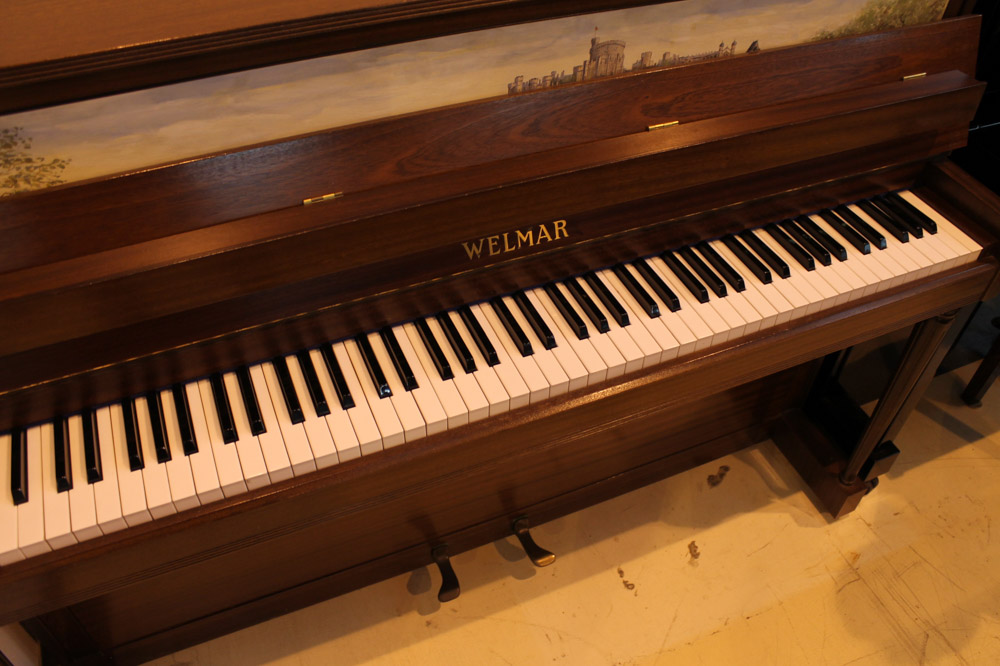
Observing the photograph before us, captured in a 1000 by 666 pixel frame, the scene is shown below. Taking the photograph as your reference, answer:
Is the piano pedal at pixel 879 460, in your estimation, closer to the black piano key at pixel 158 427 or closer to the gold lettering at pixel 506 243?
the gold lettering at pixel 506 243

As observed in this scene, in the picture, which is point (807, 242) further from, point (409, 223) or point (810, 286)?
point (409, 223)

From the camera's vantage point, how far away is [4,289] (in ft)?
3.90

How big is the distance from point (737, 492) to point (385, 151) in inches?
64.2

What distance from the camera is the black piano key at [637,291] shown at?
5.08 ft

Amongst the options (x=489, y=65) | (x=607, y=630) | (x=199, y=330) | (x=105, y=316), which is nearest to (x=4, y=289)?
(x=105, y=316)

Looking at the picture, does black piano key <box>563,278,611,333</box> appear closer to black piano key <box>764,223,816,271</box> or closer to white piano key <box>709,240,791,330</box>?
white piano key <box>709,240,791,330</box>

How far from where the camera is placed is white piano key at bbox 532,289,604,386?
4.80 ft

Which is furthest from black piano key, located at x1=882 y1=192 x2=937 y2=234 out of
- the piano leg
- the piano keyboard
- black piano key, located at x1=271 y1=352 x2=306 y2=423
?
black piano key, located at x1=271 y1=352 x2=306 y2=423

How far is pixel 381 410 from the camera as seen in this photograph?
54.4 inches

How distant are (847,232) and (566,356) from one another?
78cm

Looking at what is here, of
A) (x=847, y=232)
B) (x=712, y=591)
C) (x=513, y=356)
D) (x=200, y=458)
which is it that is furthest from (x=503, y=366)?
(x=712, y=591)

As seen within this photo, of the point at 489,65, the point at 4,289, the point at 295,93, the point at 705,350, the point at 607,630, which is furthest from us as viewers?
the point at 607,630

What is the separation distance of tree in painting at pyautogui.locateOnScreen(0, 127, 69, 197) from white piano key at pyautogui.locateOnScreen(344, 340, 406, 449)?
593mm

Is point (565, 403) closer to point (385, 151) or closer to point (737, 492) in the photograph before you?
point (385, 151)
